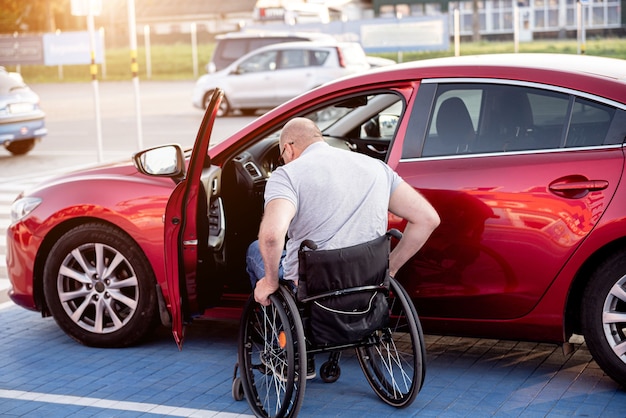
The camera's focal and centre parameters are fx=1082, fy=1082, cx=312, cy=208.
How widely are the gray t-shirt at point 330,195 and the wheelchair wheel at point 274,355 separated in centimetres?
30

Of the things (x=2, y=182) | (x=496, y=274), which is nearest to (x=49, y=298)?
(x=496, y=274)

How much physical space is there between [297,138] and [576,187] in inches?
50.8

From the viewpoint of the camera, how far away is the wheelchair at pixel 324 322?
15.0 ft

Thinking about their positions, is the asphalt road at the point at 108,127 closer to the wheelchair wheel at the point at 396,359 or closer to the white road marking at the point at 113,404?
the white road marking at the point at 113,404

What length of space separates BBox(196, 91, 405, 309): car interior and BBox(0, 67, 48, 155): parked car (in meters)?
11.1

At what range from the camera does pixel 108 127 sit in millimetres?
22922

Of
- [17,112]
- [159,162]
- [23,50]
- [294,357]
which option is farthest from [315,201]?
[23,50]

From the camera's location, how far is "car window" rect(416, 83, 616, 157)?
16.6ft

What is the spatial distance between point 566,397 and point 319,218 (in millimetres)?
1461

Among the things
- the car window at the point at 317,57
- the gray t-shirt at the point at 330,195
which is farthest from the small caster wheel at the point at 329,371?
the car window at the point at 317,57

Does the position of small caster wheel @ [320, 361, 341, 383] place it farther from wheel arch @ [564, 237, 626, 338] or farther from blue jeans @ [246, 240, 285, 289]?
wheel arch @ [564, 237, 626, 338]

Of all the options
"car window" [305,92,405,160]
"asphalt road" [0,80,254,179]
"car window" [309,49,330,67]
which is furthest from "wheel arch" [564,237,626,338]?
"car window" [309,49,330,67]

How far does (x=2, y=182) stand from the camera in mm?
14641

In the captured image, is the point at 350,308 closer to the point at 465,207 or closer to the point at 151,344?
the point at 465,207
